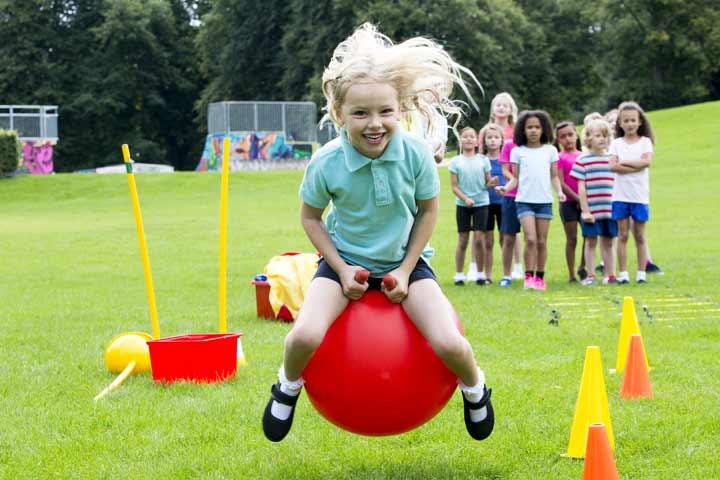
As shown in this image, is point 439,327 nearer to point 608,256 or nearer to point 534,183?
point 534,183

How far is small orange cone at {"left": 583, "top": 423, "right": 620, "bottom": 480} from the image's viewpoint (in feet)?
13.9

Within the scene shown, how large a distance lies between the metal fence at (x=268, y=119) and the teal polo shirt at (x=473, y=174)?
34222mm

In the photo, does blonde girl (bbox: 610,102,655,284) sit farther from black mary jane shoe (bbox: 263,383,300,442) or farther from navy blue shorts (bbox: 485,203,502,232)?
black mary jane shoe (bbox: 263,383,300,442)

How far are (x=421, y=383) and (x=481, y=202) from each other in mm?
7846

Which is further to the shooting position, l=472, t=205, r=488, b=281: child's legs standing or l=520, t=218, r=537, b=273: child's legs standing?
l=472, t=205, r=488, b=281: child's legs standing

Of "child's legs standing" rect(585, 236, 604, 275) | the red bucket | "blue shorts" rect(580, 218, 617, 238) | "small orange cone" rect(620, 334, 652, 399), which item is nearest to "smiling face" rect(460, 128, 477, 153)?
"blue shorts" rect(580, 218, 617, 238)

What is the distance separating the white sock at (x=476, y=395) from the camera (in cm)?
491

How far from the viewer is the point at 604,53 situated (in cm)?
6331

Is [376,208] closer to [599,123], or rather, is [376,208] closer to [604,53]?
[599,123]

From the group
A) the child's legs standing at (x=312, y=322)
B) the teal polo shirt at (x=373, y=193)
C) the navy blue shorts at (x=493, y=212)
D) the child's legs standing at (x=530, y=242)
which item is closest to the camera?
the child's legs standing at (x=312, y=322)

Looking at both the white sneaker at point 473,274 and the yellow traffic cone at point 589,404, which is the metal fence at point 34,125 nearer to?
the white sneaker at point 473,274

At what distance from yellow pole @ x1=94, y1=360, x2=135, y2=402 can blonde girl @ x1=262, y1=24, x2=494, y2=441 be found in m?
2.01

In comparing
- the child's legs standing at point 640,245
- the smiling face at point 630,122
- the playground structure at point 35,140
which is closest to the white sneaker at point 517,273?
the child's legs standing at point 640,245

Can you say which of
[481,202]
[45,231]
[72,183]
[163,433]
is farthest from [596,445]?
[72,183]
